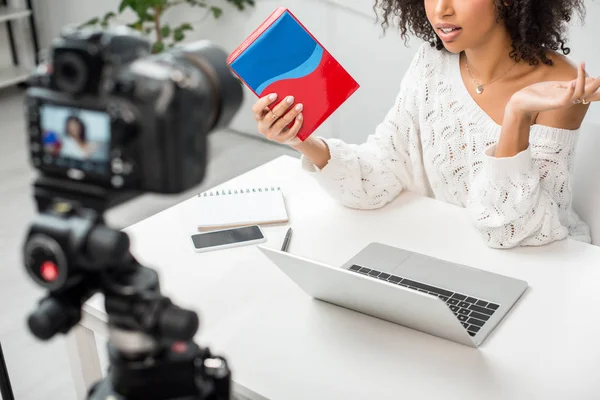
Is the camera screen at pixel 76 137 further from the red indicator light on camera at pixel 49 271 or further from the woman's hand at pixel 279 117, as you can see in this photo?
the woman's hand at pixel 279 117

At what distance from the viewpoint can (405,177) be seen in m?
1.81

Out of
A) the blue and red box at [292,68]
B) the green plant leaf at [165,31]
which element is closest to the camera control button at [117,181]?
the blue and red box at [292,68]

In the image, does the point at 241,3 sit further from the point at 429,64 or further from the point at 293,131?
the point at 293,131

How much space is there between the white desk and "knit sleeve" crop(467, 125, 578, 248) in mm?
33

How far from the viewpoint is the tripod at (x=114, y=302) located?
2.16 ft

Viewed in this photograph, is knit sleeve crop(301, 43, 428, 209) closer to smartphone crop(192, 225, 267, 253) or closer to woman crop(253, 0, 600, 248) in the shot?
woman crop(253, 0, 600, 248)

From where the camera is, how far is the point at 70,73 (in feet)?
2.16

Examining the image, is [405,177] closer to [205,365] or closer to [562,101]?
[562,101]

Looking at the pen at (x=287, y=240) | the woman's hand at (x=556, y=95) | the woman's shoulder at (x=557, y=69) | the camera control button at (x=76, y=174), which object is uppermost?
the camera control button at (x=76, y=174)

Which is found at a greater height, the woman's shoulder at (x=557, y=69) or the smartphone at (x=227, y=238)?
the woman's shoulder at (x=557, y=69)

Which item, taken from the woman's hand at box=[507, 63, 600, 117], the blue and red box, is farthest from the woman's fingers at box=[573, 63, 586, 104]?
the blue and red box

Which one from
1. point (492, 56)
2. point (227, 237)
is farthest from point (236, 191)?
point (492, 56)

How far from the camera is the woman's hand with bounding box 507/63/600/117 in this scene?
4.56 ft

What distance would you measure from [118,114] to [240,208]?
993 mm
